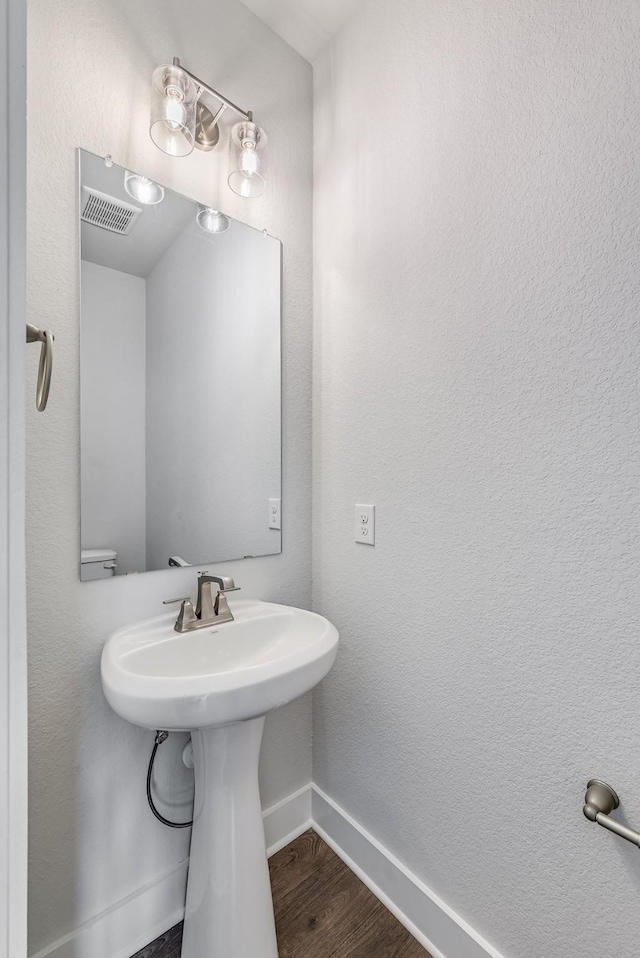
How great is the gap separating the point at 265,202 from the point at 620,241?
997 mm

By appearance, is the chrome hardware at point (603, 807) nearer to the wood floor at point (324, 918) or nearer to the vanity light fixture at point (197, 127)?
the wood floor at point (324, 918)

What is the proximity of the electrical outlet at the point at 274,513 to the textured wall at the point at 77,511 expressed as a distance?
12.4 inches

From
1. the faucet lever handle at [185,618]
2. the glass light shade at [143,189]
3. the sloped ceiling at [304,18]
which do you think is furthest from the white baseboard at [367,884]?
the sloped ceiling at [304,18]

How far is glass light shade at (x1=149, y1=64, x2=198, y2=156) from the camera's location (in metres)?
1.04

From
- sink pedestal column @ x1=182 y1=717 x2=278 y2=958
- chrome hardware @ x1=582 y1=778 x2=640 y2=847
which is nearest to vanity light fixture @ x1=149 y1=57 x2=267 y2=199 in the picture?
sink pedestal column @ x1=182 y1=717 x2=278 y2=958

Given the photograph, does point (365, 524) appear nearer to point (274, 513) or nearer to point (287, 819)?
point (274, 513)

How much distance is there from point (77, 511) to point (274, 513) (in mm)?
564

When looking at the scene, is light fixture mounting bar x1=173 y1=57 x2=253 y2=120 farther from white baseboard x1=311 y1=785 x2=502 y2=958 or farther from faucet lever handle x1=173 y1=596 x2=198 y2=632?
white baseboard x1=311 y1=785 x2=502 y2=958

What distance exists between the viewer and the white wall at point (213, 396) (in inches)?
45.9

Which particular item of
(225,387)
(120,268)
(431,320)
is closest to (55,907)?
(225,387)

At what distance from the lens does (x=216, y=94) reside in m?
1.13

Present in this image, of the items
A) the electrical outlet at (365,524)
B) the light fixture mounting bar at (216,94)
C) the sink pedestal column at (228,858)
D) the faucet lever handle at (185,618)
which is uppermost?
the light fixture mounting bar at (216,94)

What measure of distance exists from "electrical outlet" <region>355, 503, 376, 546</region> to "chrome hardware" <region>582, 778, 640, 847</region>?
689mm

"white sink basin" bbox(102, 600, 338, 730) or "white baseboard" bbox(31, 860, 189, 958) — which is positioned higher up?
"white sink basin" bbox(102, 600, 338, 730)
